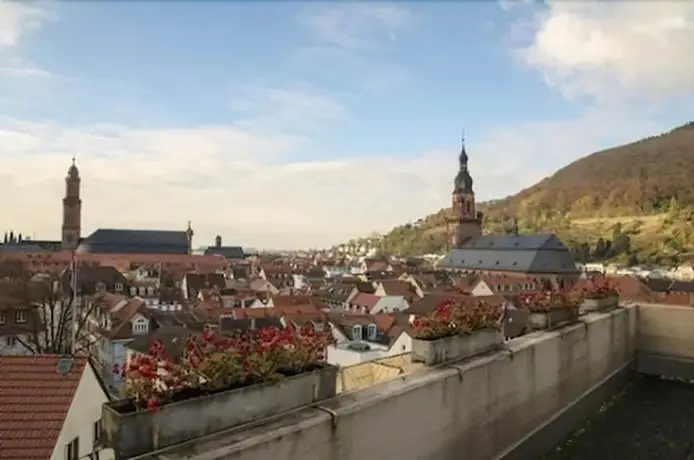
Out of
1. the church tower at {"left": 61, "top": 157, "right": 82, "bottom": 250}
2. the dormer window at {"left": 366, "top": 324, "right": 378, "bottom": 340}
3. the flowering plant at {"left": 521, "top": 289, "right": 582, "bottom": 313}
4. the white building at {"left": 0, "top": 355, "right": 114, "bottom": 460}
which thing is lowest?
the dormer window at {"left": 366, "top": 324, "right": 378, "bottom": 340}

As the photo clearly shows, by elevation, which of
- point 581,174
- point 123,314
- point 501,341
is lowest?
point 123,314

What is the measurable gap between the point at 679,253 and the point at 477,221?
114ft

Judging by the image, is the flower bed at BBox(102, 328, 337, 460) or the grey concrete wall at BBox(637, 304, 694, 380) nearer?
the flower bed at BBox(102, 328, 337, 460)

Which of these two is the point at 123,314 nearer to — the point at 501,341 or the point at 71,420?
the point at 71,420

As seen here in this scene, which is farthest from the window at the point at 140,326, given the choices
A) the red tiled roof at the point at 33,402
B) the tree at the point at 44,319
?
the red tiled roof at the point at 33,402

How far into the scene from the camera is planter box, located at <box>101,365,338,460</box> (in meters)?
3.24

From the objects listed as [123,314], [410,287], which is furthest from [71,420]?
[410,287]

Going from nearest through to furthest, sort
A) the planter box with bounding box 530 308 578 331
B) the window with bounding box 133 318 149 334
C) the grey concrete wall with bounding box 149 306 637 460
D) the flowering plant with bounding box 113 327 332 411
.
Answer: the flowering plant with bounding box 113 327 332 411, the grey concrete wall with bounding box 149 306 637 460, the planter box with bounding box 530 308 578 331, the window with bounding box 133 318 149 334

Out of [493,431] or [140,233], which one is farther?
[140,233]

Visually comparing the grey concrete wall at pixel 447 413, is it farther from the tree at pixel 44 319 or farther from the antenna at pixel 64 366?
the tree at pixel 44 319

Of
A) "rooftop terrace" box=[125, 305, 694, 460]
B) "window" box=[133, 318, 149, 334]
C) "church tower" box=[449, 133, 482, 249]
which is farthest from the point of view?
"church tower" box=[449, 133, 482, 249]

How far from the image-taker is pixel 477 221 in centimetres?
9406

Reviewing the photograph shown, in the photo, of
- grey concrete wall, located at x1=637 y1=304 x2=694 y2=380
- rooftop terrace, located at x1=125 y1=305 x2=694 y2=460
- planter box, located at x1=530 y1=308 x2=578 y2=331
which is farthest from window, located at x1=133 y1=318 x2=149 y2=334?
planter box, located at x1=530 y1=308 x2=578 y2=331

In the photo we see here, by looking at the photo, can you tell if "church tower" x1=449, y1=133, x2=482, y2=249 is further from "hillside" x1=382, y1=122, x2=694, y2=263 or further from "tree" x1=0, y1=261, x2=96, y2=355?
"tree" x1=0, y1=261, x2=96, y2=355
